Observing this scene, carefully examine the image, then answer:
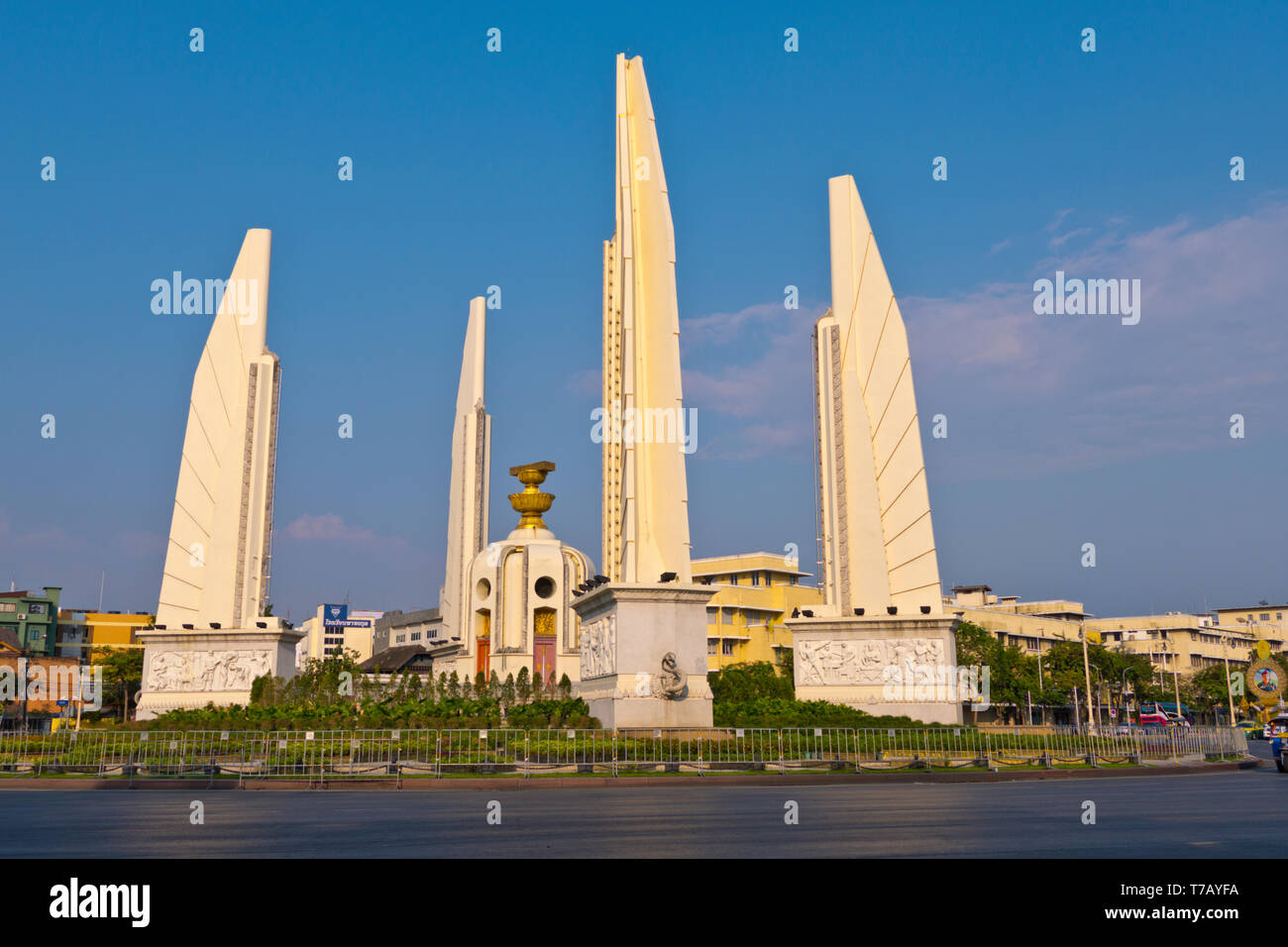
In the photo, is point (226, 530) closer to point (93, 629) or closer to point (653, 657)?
point (653, 657)

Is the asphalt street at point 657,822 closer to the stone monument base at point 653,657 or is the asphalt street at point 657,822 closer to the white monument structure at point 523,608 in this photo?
the stone monument base at point 653,657

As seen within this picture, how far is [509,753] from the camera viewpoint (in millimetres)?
19562

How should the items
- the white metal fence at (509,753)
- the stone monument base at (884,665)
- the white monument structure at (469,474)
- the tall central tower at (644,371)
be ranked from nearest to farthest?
1. the white metal fence at (509,753)
2. the tall central tower at (644,371)
3. the stone monument base at (884,665)
4. the white monument structure at (469,474)

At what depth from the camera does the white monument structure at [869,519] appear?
2875cm

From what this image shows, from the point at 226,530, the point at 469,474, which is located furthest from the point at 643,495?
the point at 469,474

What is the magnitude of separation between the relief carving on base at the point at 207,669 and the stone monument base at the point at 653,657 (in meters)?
12.6

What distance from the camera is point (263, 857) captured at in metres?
7.49

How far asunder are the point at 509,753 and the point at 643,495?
7939mm

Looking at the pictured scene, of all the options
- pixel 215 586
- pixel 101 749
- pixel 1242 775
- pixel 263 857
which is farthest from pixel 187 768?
pixel 1242 775

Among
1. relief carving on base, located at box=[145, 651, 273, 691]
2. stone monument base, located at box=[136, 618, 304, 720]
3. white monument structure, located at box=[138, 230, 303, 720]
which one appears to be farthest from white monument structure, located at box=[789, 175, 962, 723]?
white monument structure, located at box=[138, 230, 303, 720]

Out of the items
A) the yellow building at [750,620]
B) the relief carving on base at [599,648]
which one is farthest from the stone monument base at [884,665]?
the yellow building at [750,620]

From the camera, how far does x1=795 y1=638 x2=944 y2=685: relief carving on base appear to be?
94.1 feet

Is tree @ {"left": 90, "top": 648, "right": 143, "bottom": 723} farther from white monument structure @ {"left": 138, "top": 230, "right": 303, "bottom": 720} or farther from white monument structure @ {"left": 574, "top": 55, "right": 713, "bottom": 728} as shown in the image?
white monument structure @ {"left": 574, "top": 55, "right": 713, "bottom": 728}

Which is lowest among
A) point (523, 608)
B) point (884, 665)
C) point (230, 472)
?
point (884, 665)
